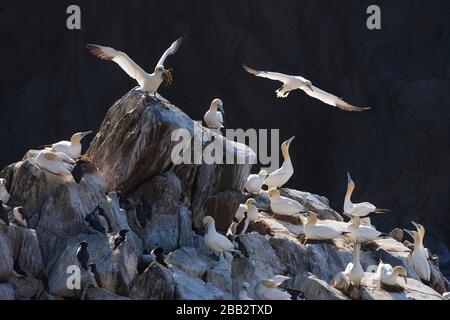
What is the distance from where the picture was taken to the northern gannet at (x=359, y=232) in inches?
834

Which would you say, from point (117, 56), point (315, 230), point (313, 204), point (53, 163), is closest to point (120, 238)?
point (53, 163)

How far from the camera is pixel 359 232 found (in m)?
21.3

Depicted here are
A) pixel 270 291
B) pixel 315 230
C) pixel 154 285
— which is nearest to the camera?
pixel 154 285

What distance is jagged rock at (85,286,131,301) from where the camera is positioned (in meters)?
16.7

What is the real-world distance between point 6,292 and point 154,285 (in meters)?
2.05

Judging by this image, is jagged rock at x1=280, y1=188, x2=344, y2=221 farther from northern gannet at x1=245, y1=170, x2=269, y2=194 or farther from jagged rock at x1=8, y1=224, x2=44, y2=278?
jagged rock at x1=8, y1=224, x2=44, y2=278

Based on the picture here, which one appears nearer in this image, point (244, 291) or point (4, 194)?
point (244, 291)

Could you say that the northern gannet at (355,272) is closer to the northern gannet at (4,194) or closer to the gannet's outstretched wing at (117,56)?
the gannet's outstretched wing at (117,56)

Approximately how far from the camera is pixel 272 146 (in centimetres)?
3334

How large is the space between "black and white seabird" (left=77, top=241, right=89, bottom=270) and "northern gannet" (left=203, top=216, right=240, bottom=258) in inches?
86.9

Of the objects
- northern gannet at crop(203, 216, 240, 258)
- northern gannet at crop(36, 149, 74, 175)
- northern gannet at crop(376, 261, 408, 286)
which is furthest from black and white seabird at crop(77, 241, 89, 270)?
northern gannet at crop(376, 261, 408, 286)

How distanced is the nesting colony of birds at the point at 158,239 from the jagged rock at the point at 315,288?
0.02 metres

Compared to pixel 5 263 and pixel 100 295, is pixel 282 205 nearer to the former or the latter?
pixel 100 295
